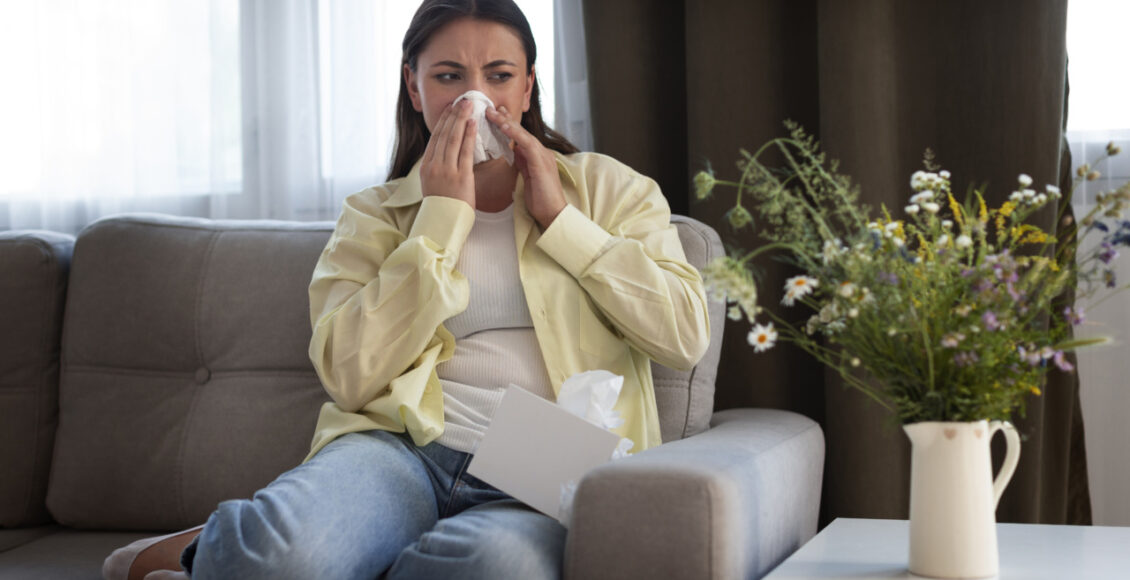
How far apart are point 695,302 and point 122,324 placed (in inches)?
37.9

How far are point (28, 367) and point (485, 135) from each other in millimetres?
888

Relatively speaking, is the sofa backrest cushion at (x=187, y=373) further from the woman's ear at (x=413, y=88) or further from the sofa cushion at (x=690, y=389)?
the woman's ear at (x=413, y=88)

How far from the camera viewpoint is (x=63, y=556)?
1.47 metres

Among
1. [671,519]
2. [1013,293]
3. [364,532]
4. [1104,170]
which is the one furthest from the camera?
[1104,170]

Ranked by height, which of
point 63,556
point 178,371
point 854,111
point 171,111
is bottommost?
point 63,556

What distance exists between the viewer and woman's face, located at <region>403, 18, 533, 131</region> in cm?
157

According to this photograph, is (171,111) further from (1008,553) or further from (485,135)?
(1008,553)

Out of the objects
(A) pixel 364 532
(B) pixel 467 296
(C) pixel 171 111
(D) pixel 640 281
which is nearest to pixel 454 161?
(B) pixel 467 296

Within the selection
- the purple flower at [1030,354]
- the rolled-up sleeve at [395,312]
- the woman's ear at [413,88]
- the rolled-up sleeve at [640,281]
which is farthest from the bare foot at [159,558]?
the purple flower at [1030,354]

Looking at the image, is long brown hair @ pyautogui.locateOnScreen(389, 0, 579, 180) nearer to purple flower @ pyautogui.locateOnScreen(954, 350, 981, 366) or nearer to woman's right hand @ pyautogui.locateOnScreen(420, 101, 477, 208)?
woman's right hand @ pyautogui.locateOnScreen(420, 101, 477, 208)

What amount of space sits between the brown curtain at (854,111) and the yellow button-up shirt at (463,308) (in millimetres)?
406

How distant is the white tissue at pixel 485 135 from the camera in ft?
5.03

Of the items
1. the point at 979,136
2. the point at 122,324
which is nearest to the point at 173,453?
the point at 122,324

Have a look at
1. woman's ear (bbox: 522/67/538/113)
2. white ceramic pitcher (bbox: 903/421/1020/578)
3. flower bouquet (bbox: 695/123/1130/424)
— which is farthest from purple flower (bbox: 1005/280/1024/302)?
woman's ear (bbox: 522/67/538/113)
